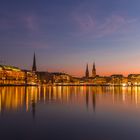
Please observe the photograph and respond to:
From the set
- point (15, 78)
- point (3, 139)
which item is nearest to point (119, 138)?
point (3, 139)

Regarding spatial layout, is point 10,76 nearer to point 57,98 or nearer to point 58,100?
point 57,98

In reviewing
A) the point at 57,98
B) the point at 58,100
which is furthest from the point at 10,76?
the point at 58,100

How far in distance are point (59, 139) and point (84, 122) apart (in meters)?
6.45

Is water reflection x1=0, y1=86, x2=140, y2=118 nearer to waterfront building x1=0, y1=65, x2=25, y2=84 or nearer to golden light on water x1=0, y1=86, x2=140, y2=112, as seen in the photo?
golden light on water x1=0, y1=86, x2=140, y2=112

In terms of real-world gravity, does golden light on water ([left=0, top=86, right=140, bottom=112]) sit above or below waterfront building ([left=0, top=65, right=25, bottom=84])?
below

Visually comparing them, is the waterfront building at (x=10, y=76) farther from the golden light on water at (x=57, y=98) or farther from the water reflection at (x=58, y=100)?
the water reflection at (x=58, y=100)

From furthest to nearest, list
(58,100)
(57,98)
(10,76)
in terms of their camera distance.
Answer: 1. (10,76)
2. (57,98)
3. (58,100)

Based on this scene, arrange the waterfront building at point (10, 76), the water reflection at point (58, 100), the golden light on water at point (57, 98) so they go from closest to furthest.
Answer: the water reflection at point (58, 100)
the golden light on water at point (57, 98)
the waterfront building at point (10, 76)

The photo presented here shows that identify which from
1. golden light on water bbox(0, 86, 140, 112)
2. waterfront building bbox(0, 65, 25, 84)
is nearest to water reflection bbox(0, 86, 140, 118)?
golden light on water bbox(0, 86, 140, 112)

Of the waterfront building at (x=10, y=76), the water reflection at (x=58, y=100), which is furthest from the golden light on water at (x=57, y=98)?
the waterfront building at (x=10, y=76)

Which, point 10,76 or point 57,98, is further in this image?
point 10,76

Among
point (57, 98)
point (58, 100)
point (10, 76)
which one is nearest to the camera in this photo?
point (58, 100)

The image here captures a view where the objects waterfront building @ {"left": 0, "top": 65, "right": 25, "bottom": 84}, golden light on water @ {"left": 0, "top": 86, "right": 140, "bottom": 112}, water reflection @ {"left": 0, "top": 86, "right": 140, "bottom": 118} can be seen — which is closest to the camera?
water reflection @ {"left": 0, "top": 86, "right": 140, "bottom": 118}

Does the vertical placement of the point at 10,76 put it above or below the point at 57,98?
above
